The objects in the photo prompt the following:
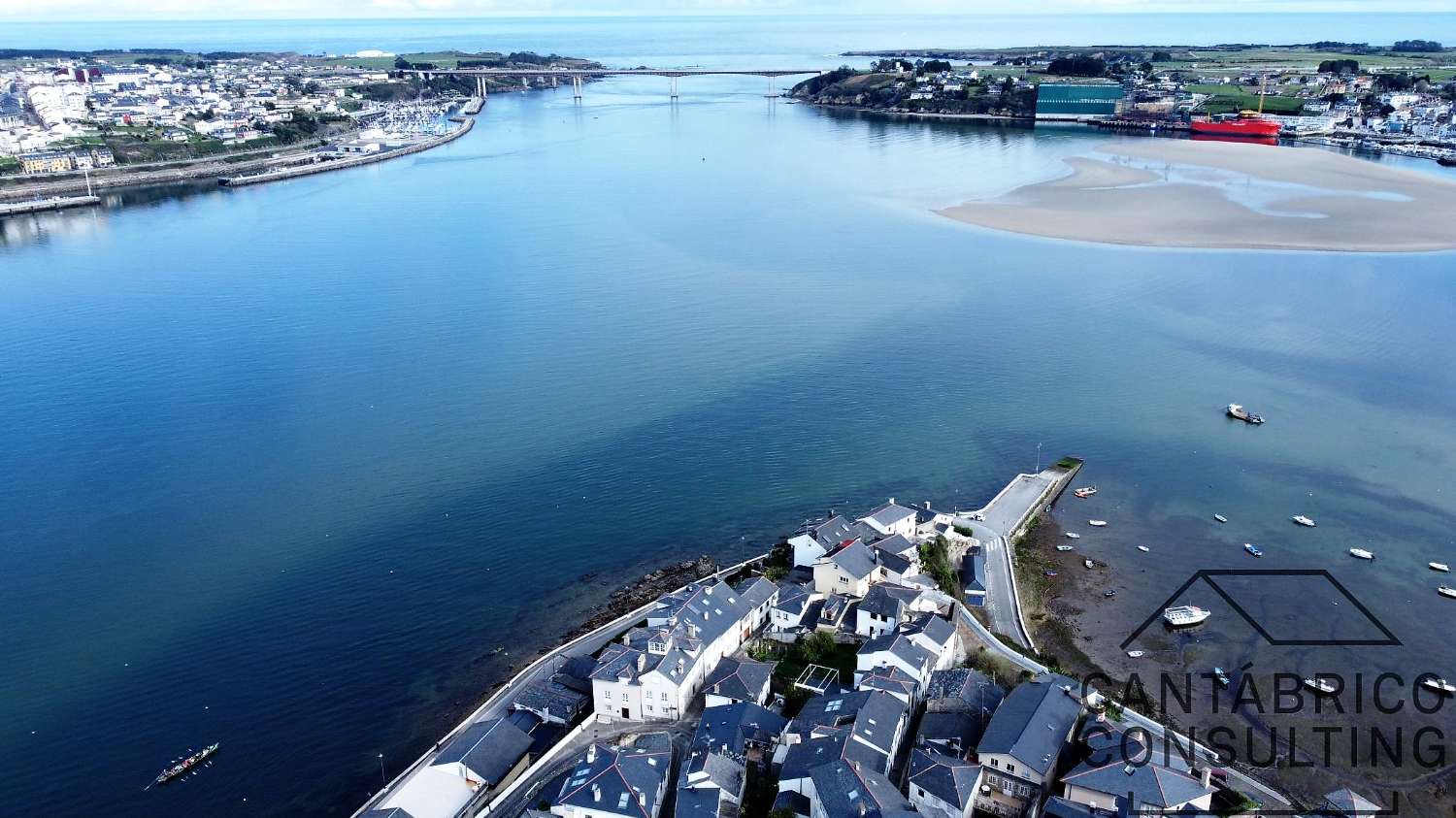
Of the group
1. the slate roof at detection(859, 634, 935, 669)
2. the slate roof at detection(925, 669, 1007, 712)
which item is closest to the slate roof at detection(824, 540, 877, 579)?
the slate roof at detection(859, 634, 935, 669)

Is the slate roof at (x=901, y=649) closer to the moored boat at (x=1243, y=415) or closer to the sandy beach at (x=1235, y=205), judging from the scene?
the moored boat at (x=1243, y=415)

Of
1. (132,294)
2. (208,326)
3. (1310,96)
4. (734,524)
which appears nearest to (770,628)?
(734,524)

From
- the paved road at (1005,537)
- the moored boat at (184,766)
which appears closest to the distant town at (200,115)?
the moored boat at (184,766)

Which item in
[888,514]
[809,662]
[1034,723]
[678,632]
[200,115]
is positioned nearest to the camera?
[1034,723]

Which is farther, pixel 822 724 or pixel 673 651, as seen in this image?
pixel 673 651

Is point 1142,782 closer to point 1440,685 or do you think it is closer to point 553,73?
point 1440,685

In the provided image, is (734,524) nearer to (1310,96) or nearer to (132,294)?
(132,294)

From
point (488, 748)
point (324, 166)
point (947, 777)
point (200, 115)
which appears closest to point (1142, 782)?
point (947, 777)
